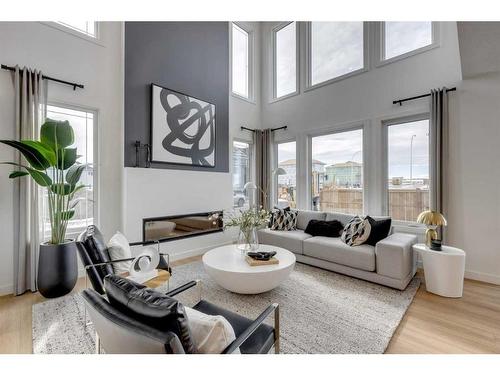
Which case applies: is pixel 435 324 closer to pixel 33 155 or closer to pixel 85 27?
pixel 33 155

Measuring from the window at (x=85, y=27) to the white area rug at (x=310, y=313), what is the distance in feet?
11.6

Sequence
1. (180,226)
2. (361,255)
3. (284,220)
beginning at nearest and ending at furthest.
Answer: (361,255) < (180,226) < (284,220)

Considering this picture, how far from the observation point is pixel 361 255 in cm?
302

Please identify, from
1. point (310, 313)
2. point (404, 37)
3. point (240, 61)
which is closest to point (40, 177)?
point (310, 313)

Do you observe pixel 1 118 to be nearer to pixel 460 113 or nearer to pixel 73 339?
pixel 73 339

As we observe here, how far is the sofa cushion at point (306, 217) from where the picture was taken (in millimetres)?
4254

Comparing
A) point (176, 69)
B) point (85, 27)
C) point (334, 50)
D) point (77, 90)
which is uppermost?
point (334, 50)

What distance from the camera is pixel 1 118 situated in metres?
2.73

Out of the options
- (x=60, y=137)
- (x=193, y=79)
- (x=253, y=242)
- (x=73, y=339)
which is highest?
(x=193, y=79)

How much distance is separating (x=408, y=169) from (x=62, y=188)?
4.86 m

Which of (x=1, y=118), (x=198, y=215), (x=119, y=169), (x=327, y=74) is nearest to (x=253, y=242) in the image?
(x=198, y=215)

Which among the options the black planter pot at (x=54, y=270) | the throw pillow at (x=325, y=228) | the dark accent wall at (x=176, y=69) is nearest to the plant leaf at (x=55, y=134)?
the dark accent wall at (x=176, y=69)

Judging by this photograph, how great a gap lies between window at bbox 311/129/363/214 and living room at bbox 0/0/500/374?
0.03 metres
